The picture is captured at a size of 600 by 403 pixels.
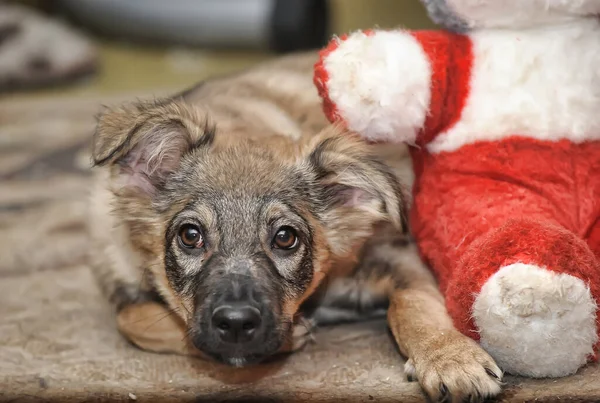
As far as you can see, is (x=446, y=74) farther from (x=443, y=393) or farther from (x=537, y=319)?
(x=443, y=393)

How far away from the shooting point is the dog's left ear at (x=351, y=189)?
6.89 ft

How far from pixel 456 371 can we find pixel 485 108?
659 mm

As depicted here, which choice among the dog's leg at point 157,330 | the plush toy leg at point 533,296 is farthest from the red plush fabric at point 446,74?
the dog's leg at point 157,330

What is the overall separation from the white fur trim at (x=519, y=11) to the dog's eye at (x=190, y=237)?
0.83 meters

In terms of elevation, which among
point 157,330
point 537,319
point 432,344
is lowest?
point 157,330

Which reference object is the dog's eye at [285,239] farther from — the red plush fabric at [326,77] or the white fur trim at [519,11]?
the white fur trim at [519,11]

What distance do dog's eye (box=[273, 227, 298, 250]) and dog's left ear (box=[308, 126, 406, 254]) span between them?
0.50ft

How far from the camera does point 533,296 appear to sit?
1715 millimetres

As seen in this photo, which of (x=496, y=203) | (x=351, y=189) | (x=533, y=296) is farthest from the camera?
(x=351, y=189)

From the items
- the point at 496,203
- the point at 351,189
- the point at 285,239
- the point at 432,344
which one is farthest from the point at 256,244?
the point at 496,203

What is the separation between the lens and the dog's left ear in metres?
2.10

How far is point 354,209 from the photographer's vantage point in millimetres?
2234

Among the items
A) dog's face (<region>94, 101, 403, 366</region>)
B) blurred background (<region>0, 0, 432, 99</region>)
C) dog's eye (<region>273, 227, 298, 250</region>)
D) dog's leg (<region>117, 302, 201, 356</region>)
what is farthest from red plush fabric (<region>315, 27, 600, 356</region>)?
blurred background (<region>0, 0, 432, 99</region>)

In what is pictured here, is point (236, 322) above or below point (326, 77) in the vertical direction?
below
